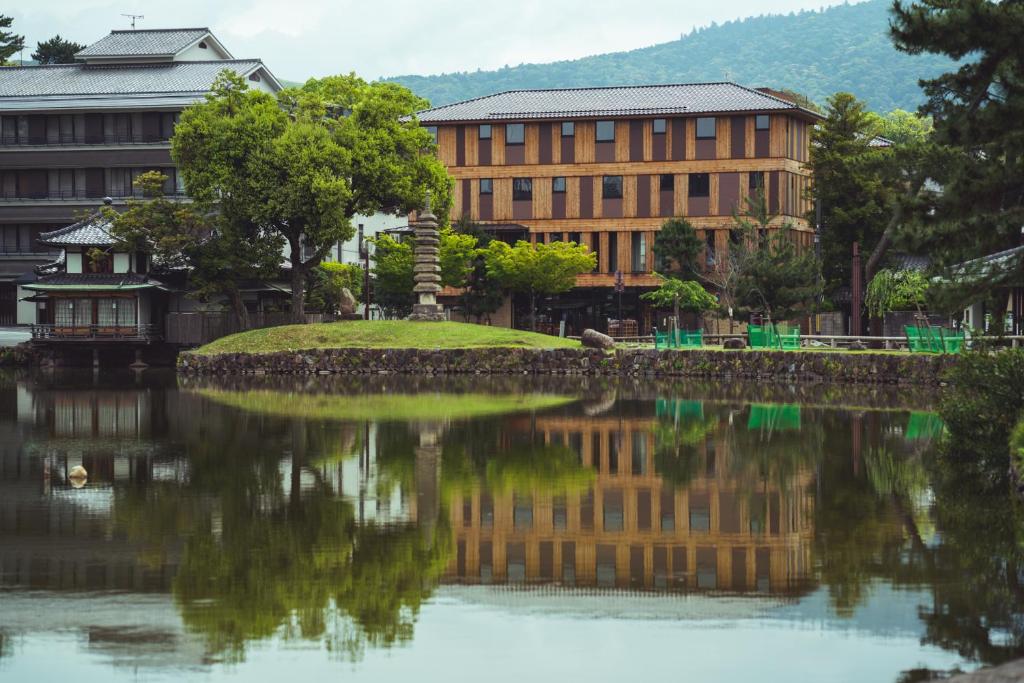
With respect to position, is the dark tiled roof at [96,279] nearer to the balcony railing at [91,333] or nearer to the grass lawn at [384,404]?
the balcony railing at [91,333]

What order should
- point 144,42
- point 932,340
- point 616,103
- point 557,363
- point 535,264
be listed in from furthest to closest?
point 144,42, point 616,103, point 535,264, point 557,363, point 932,340

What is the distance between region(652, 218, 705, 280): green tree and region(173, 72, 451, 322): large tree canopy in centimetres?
1526

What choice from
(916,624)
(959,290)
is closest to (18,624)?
(916,624)

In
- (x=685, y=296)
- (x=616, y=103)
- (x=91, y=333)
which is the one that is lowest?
(x=91, y=333)

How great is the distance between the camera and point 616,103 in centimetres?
8462

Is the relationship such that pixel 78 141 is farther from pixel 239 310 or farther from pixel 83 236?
pixel 239 310

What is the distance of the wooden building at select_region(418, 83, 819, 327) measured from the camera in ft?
268

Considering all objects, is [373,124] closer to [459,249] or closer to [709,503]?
[459,249]

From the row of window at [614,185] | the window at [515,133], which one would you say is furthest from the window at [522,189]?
the window at [515,133]

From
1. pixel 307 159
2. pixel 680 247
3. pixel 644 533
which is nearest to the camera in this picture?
pixel 644 533

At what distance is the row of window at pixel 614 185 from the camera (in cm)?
8282

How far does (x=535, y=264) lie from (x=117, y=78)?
2887cm

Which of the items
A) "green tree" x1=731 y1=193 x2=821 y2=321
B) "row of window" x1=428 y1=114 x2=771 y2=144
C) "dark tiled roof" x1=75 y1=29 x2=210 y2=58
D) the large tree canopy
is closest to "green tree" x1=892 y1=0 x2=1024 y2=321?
"green tree" x1=731 y1=193 x2=821 y2=321

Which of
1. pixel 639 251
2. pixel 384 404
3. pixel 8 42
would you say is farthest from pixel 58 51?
pixel 384 404
